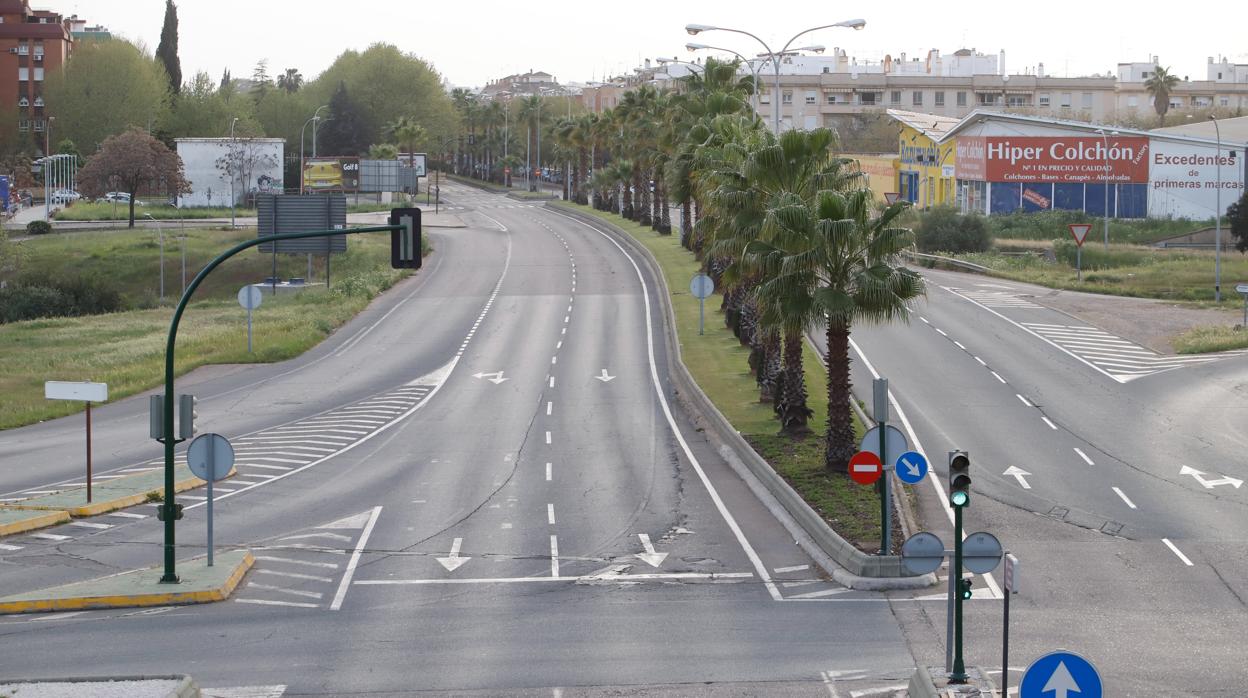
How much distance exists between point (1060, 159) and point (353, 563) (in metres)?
73.3

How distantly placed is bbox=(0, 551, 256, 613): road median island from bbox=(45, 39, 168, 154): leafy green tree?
434 ft

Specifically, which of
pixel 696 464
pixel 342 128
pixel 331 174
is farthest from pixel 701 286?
pixel 342 128

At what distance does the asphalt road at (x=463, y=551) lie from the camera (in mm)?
18062

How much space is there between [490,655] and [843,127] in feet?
463

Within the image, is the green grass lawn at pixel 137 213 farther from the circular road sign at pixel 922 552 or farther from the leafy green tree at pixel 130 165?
the circular road sign at pixel 922 552

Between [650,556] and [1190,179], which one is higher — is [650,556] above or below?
below

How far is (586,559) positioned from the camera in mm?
24312

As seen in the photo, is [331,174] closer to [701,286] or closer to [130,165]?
[130,165]

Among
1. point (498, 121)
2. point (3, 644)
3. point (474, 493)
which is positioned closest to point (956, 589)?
point (3, 644)

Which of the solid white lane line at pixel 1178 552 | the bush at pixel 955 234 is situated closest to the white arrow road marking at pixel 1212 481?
the solid white lane line at pixel 1178 552

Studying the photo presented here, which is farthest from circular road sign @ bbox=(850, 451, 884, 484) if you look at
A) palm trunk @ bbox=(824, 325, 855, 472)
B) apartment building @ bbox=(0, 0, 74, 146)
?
apartment building @ bbox=(0, 0, 74, 146)

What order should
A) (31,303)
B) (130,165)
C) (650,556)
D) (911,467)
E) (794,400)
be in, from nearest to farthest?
(911,467)
(650,556)
(794,400)
(31,303)
(130,165)

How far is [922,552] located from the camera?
16.8 metres

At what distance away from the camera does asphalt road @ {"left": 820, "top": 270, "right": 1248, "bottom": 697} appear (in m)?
19.2
